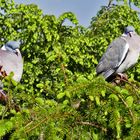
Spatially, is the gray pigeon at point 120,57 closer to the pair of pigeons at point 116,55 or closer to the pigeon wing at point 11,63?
the pair of pigeons at point 116,55

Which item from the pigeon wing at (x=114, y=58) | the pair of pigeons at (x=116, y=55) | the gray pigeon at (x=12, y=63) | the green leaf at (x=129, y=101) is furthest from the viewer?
the pigeon wing at (x=114, y=58)

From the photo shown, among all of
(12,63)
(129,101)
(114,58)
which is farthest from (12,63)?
(129,101)

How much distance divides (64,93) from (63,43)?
5.22 m

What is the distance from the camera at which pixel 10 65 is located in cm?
445

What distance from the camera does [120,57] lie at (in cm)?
501

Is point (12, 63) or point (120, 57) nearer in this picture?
point (12, 63)

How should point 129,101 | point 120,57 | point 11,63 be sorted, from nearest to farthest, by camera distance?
1. point 129,101
2. point 11,63
3. point 120,57

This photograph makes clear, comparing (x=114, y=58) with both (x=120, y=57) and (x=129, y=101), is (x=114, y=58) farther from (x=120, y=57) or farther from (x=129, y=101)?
Result: (x=129, y=101)

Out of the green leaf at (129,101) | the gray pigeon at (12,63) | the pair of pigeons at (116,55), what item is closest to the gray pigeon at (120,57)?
the pair of pigeons at (116,55)

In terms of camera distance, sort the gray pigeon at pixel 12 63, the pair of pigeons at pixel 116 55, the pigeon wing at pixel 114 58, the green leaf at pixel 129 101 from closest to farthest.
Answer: the green leaf at pixel 129 101 → the gray pigeon at pixel 12 63 → the pair of pigeons at pixel 116 55 → the pigeon wing at pixel 114 58

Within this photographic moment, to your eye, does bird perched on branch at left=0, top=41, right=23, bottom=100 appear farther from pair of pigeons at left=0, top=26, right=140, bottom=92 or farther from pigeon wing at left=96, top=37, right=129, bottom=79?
pigeon wing at left=96, top=37, right=129, bottom=79

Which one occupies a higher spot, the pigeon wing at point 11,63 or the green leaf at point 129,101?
the pigeon wing at point 11,63

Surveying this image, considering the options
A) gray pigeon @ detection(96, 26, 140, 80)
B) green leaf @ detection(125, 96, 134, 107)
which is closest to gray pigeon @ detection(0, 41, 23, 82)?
gray pigeon @ detection(96, 26, 140, 80)

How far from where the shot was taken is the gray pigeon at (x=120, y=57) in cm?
493
